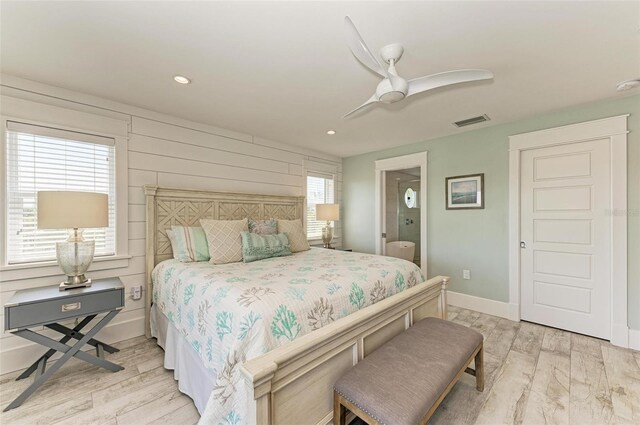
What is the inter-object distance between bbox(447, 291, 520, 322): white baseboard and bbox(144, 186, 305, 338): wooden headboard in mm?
2865

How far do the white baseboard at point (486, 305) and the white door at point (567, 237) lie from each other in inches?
4.8

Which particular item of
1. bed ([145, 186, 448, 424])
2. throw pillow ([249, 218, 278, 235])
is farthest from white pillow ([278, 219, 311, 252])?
bed ([145, 186, 448, 424])

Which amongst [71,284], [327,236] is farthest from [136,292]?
[327,236]

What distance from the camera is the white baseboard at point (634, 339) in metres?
2.54

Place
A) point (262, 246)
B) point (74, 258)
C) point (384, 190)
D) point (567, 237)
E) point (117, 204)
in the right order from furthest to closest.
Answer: point (384, 190) < point (567, 237) < point (262, 246) < point (117, 204) < point (74, 258)

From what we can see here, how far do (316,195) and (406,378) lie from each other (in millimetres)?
3600

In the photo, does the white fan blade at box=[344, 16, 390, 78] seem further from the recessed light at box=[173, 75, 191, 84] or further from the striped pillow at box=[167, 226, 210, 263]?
the striped pillow at box=[167, 226, 210, 263]

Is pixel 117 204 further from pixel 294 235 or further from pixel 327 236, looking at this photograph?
pixel 327 236

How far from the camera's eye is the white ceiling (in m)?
1.50

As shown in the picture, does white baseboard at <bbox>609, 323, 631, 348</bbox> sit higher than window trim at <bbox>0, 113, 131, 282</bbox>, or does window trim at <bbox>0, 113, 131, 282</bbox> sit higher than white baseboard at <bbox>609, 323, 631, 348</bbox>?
window trim at <bbox>0, 113, 131, 282</bbox>

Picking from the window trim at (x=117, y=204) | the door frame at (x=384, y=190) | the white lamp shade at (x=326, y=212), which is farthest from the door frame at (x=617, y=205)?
the window trim at (x=117, y=204)

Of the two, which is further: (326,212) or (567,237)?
(326,212)

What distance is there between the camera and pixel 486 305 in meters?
3.48

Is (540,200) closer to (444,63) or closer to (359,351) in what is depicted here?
(444,63)
